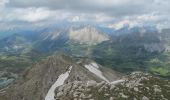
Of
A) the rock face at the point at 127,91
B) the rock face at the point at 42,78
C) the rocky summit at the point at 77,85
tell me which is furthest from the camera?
the rock face at the point at 42,78

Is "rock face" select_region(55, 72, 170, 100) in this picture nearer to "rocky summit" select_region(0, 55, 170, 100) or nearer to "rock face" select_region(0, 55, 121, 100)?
"rocky summit" select_region(0, 55, 170, 100)

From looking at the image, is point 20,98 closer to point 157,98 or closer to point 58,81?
point 58,81

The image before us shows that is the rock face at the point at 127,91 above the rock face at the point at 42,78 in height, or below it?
above

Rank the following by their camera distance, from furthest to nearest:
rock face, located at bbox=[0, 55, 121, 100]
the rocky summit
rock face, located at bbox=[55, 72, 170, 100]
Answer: rock face, located at bbox=[0, 55, 121, 100], the rocky summit, rock face, located at bbox=[55, 72, 170, 100]

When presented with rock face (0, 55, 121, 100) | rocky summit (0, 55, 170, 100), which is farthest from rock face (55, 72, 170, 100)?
rock face (0, 55, 121, 100)

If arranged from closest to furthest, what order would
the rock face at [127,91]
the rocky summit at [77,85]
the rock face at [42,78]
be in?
the rock face at [127,91] → the rocky summit at [77,85] → the rock face at [42,78]

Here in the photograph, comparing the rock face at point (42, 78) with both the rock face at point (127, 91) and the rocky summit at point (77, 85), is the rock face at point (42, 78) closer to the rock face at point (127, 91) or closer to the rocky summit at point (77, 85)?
the rocky summit at point (77, 85)

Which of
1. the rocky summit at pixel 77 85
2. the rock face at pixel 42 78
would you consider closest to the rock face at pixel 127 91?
the rocky summit at pixel 77 85

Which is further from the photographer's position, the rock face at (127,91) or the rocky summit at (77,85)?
the rocky summit at (77,85)

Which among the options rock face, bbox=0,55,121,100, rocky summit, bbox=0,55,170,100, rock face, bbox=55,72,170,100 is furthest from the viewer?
rock face, bbox=0,55,121,100
